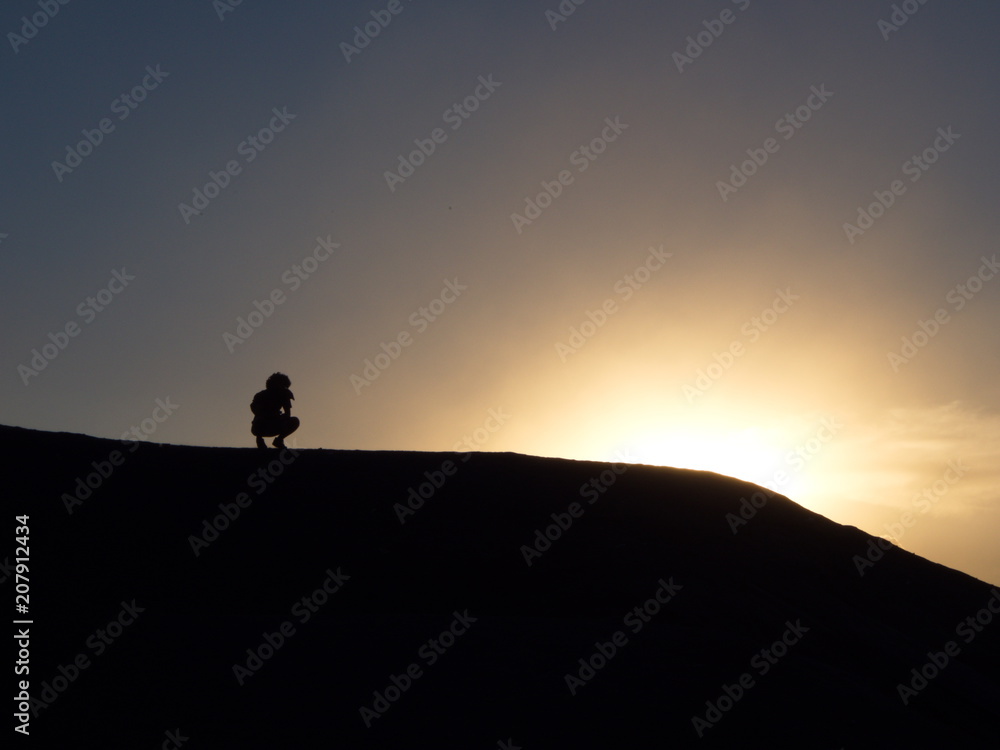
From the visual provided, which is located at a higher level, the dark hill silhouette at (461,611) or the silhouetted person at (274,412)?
the silhouetted person at (274,412)

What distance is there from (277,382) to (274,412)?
593 mm

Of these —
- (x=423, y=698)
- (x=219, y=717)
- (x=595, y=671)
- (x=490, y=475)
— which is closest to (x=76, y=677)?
(x=219, y=717)

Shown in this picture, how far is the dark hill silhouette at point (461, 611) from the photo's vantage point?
29.9 feet

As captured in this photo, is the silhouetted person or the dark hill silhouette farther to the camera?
the silhouetted person

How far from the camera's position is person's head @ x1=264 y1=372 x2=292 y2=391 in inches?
688

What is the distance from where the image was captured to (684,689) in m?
9.92

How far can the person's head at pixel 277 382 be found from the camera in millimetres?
17469

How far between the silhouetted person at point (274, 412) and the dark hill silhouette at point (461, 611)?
2.00 feet

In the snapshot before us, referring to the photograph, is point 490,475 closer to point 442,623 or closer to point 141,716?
point 442,623

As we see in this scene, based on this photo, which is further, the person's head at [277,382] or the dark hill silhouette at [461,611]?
the person's head at [277,382]

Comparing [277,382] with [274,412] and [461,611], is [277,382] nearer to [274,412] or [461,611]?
[274,412]

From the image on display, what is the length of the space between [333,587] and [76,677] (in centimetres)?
388

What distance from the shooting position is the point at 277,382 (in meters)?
17.5

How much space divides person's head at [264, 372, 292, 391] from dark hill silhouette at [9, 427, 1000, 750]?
1361 millimetres
